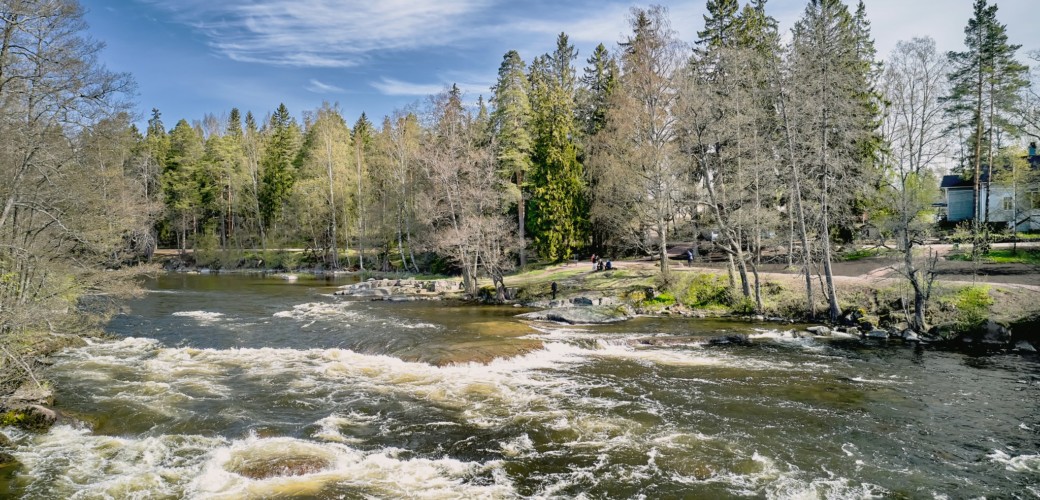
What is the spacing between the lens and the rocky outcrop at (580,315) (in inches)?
958

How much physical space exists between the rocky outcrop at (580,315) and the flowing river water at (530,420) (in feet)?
10.8

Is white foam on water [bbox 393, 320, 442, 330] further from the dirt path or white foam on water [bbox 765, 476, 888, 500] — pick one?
white foam on water [bbox 765, 476, 888, 500]

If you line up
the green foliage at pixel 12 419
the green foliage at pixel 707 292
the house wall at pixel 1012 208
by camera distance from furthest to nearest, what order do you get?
the house wall at pixel 1012 208 < the green foliage at pixel 707 292 < the green foliage at pixel 12 419

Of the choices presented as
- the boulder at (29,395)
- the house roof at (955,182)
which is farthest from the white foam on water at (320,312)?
the house roof at (955,182)

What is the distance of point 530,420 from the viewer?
11.9 meters

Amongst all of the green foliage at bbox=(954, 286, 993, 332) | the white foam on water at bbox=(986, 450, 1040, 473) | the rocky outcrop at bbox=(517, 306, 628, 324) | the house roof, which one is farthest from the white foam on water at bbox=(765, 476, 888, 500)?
the house roof

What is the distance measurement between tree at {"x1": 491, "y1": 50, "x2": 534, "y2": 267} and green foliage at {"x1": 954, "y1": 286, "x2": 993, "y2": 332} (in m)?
26.8

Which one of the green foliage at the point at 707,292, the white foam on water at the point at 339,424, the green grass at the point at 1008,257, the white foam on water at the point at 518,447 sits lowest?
the white foam on water at the point at 518,447

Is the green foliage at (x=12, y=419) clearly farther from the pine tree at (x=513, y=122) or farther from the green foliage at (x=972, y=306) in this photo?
the pine tree at (x=513, y=122)

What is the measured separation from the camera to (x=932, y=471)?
9305 mm

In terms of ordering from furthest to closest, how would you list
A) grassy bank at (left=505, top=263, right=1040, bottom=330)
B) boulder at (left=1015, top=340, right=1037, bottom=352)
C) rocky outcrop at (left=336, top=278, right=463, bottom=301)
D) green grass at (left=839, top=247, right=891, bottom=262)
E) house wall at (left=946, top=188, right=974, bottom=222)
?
house wall at (left=946, top=188, right=974, bottom=222) < rocky outcrop at (left=336, top=278, right=463, bottom=301) < green grass at (left=839, top=247, right=891, bottom=262) < grassy bank at (left=505, top=263, right=1040, bottom=330) < boulder at (left=1015, top=340, right=1037, bottom=352)

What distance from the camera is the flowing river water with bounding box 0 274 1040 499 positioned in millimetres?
8977

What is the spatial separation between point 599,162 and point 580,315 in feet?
49.8

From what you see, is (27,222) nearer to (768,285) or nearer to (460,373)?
(460,373)
